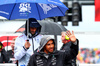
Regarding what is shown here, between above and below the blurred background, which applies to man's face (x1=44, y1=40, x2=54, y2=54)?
above

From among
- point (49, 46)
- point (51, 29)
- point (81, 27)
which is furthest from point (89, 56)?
point (49, 46)

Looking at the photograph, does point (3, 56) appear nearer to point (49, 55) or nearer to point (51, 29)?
point (51, 29)

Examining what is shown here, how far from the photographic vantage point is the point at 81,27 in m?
16.2

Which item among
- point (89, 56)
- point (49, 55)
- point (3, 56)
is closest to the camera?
point (49, 55)

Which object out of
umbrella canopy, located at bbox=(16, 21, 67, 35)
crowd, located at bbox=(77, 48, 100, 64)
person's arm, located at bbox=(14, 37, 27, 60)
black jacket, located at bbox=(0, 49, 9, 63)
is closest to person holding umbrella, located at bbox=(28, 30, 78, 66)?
person's arm, located at bbox=(14, 37, 27, 60)

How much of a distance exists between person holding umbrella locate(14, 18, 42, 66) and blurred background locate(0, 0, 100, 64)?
539cm

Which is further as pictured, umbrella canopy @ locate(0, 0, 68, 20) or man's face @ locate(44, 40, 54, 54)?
umbrella canopy @ locate(0, 0, 68, 20)

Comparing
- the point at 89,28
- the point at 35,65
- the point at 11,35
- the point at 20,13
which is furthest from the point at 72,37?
the point at 89,28

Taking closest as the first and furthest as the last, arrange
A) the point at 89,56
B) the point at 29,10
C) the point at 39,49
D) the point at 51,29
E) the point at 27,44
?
the point at 39,49
the point at 27,44
the point at 29,10
the point at 51,29
the point at 89,56

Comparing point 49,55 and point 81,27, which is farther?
point 81,27

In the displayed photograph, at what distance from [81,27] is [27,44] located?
11808mm

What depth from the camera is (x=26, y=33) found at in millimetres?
4855

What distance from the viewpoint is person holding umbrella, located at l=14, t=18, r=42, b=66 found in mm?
4652

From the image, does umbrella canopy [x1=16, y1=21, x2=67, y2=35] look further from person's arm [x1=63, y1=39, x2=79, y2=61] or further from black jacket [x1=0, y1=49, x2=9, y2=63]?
person's arm [x1=63, y1=39, x2=79, y2=61]
